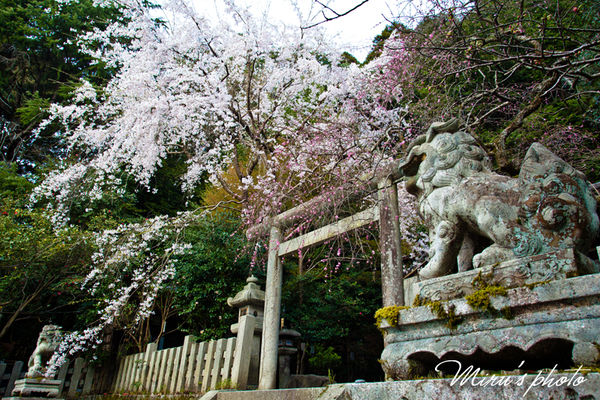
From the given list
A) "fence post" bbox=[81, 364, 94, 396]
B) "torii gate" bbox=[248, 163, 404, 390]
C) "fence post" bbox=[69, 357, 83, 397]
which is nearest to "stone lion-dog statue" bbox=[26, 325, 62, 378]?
"fence post" bbox=[69, 357, 83, 397]

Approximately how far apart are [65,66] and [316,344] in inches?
431

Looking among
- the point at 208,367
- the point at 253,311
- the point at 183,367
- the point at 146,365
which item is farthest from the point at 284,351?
the point at 146,365

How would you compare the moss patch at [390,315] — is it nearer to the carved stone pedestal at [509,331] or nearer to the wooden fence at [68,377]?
the carved stone pedestal at [509,331]

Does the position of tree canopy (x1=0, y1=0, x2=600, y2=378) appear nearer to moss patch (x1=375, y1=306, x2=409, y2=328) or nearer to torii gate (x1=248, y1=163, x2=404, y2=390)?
torii gate (x1=248, y1=163, x2=404, y2=390)

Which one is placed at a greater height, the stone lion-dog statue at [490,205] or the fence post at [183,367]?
the stone lion-dog statue at [490,205]

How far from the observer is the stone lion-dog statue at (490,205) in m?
1.74

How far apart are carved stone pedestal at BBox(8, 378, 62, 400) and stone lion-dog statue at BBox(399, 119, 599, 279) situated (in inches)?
233

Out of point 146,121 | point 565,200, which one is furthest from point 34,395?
point 565,200

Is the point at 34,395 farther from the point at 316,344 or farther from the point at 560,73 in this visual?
the point at 560,73

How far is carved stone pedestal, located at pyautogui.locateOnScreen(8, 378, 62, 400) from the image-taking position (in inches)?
201

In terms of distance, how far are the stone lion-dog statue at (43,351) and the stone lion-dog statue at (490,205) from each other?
609 cm

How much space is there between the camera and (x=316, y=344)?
7.92 metres

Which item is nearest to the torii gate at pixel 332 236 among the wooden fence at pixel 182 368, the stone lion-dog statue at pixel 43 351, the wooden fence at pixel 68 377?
the wooden fence at pixel 182 368

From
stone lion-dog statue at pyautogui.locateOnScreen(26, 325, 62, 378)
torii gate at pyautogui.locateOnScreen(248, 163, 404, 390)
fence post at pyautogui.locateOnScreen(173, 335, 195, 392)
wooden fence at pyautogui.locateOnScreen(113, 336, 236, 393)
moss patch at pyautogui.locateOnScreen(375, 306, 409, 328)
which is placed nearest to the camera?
moss patch at pyautogui.locateOnScreen(375, 306, 409, 328)
